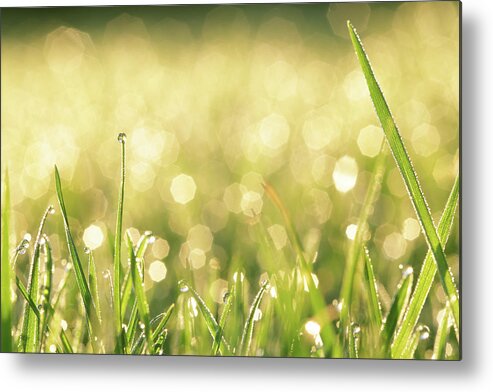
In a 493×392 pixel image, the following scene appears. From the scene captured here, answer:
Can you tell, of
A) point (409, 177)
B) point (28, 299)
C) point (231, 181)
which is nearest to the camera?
point (409, 177)

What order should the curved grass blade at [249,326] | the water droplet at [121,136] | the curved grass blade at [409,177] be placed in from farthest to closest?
1. the water droplet at [121,136]
2. the curved grass blade at [249,326]
3. the curved grass blade at [409,177]

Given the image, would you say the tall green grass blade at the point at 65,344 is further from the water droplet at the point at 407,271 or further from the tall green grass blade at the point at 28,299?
the water droplet at the point at 407,271

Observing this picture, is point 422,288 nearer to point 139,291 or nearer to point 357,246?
point 357,246

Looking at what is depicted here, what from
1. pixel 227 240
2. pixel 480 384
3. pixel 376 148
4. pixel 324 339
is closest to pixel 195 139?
pixel 227 240

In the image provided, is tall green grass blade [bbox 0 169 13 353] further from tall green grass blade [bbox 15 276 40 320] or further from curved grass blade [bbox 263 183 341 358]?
curved grass blade [bbox 263 183 341 358]

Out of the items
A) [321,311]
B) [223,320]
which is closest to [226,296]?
[223,320]

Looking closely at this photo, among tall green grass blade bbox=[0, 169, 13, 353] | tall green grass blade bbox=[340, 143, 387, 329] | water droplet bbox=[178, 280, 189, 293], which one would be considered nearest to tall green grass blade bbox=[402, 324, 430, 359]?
tall green grass blade bbox=[340, 143, 387, 329]

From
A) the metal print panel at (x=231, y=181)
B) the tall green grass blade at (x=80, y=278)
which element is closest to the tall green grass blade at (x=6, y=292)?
the metal print panel at (x=231, y=181)
